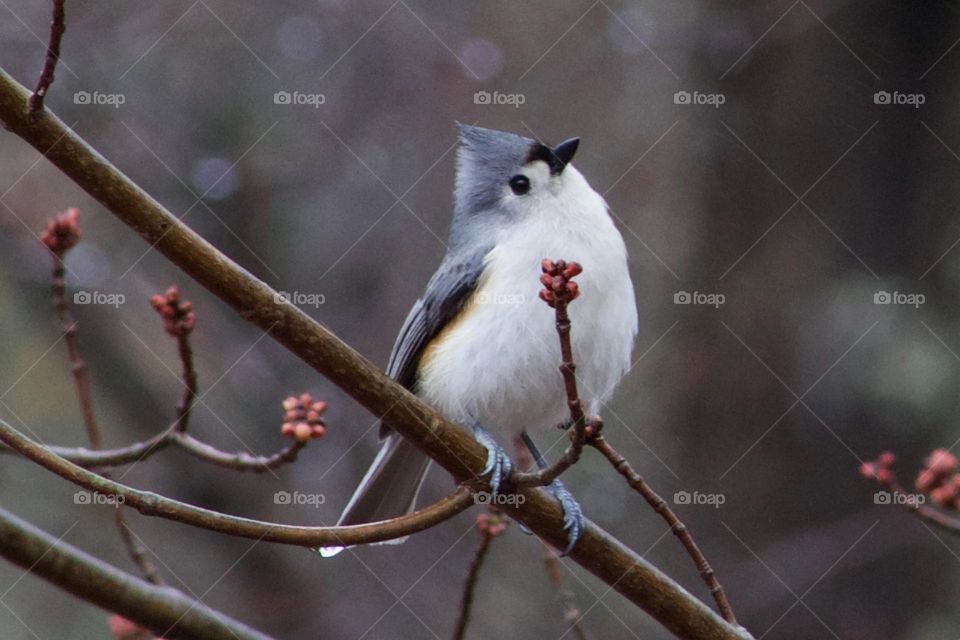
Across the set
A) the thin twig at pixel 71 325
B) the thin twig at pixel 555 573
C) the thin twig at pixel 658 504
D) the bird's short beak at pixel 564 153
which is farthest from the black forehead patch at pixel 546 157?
the thin twig at pixel 71 325

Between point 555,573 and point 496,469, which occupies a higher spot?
point 496,469

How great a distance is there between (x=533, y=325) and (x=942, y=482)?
3.76ft

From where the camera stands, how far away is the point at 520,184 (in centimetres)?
298

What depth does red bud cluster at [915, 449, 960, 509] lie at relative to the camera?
1833 millimetres

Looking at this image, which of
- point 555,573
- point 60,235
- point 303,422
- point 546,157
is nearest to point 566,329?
point 303,422

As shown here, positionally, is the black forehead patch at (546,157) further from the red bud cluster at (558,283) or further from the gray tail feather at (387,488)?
the red bud cluster at (558,283)

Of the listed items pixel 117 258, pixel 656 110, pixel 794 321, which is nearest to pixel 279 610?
pixel 117 258

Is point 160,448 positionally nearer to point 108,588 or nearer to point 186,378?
point 186,378

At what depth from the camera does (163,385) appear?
14.4 feet

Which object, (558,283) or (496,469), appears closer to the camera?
(558,283)

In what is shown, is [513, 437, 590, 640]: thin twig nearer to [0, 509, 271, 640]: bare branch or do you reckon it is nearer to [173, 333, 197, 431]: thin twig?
[0, 509, 271, 640]: bare branch

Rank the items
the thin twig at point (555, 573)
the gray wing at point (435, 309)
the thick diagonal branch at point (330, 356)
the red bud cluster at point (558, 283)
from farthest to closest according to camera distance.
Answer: the gray wing at point (435, 309), the thin twig at point (555, 573), the thick diagonal branch at point (330, 356), the red bud cluster at point (558, 283)

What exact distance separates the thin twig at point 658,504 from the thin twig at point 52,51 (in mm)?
1065

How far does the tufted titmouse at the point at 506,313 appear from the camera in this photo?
2811 millimetres
